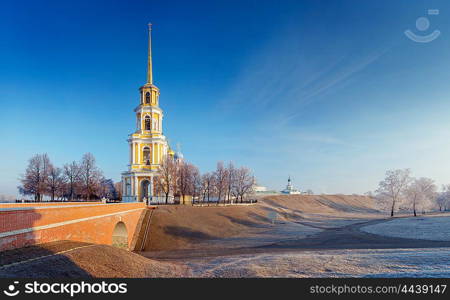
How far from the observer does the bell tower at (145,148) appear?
170ft

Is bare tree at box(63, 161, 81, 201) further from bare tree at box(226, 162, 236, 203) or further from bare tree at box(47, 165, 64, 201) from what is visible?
bare tree at box(226, 162, 236, 203)

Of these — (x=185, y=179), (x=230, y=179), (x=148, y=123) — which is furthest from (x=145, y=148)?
(x=230, y=179)

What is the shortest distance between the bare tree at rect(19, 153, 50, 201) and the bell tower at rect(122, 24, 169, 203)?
15.1m

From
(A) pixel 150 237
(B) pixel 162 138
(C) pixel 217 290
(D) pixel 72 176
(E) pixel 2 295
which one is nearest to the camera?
(E) pixel 2 295

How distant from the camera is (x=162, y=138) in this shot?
55.5 metres

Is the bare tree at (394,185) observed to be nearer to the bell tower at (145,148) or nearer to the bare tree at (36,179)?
the bell tower at (145,148)

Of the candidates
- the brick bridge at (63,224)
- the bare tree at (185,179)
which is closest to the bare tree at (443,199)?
the bare tree at (185,179)

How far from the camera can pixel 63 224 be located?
44.7ft

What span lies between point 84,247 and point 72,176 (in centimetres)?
4687

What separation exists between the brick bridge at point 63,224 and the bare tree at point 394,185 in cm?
5470

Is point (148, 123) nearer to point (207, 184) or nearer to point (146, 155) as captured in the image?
point (146, 155)

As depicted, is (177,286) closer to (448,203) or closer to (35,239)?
(35,239)

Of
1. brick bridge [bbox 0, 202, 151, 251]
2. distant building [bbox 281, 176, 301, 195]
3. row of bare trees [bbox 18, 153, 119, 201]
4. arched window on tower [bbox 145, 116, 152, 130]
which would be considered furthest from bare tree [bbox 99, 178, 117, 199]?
distant building [bbox 281, 176, 301, 195]

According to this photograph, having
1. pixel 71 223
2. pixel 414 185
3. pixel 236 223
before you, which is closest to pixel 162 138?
pixel 236 223
